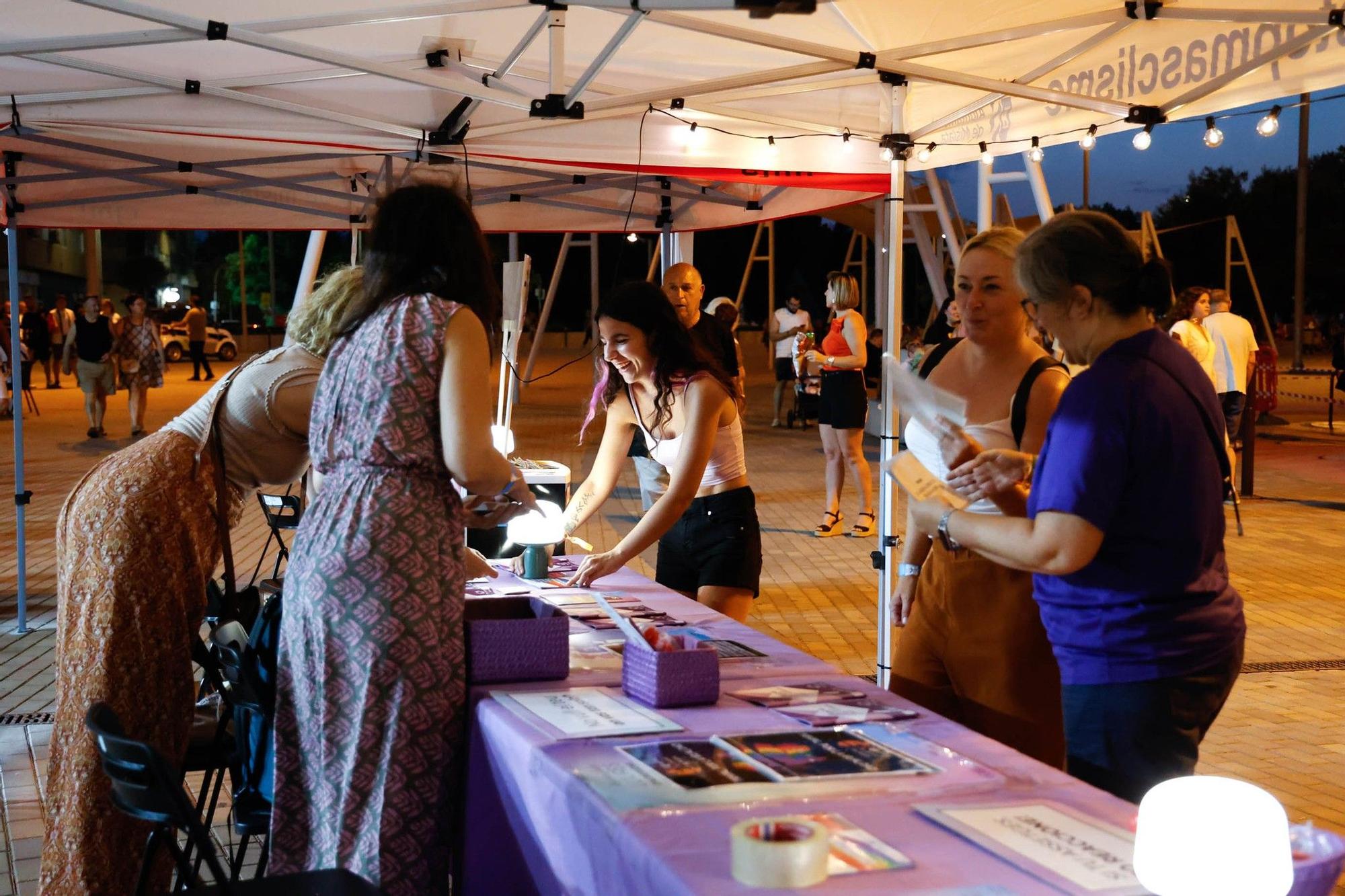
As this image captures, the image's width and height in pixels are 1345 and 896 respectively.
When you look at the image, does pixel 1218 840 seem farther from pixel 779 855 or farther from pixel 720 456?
pixel 720 456

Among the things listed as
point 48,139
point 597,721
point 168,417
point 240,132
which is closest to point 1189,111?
point 597,721

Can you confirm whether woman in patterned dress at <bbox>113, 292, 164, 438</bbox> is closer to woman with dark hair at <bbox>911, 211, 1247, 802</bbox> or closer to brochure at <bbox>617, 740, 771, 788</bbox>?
brochure at <bbox>617, 740, 771, 788</bbox>

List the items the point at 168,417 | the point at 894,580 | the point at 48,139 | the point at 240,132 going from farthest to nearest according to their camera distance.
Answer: the point at 168,417, the point at 894,580, the point at 48,139, the point at 240,132

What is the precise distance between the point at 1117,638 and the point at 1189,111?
311 cm

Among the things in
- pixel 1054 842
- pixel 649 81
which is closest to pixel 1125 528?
pixel 1054 842

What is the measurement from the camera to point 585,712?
2.28m

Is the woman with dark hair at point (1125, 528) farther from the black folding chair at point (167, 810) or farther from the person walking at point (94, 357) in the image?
the person walking at point (94, 357)

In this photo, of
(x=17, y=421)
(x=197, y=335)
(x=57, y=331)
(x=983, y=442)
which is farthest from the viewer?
(x=197, y=335)

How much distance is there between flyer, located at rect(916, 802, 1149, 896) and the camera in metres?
1.48

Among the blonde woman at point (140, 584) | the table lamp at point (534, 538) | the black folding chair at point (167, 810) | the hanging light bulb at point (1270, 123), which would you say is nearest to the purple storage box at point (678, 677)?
the black folding chair at point (167, 810)

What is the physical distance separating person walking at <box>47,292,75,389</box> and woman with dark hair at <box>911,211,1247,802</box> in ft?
69.6

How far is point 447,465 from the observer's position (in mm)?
2389

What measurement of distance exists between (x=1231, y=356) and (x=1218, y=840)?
32.1 ft

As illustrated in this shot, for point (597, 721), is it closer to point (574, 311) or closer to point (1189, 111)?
point (1189, 111)
